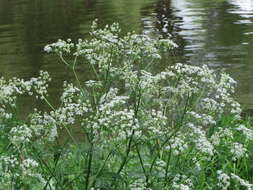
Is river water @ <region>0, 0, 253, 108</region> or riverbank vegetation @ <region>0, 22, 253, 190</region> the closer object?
riverbank vegetation @ <region>0, 22, 253, 190</region>

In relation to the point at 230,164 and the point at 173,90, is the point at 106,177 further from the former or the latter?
the point at 230,164

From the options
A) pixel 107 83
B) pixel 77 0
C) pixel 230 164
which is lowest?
pixel 77 0

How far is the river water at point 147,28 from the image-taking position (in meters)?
13.9

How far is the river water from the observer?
13.9 m

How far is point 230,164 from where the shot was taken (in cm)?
561

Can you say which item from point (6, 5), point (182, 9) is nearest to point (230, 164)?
point (182, 9)

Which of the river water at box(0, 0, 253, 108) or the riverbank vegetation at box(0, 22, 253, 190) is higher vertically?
the riverbank vegetation at box(0, 22, 253, 190)

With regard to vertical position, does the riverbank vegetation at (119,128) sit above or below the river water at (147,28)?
above

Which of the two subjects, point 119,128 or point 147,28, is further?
point 147,28

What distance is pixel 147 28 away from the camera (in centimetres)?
1992

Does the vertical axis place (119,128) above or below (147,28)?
above

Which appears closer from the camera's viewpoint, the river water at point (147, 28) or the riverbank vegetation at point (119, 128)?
the riverbank vegetation at point (119, 128)

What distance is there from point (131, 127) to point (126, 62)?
3.28 feet

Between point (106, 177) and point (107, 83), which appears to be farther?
point (107, 83)
